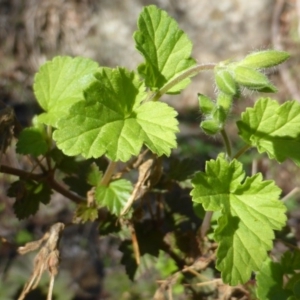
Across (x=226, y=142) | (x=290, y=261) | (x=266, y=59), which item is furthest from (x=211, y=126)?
(x=290, y=261)

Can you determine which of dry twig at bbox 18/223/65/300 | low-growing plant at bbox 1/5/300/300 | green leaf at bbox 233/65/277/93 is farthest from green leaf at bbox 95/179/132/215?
Result: green leaf at bbox 233/65/277/93

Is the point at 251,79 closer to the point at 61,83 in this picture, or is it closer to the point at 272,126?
the point at 272,126

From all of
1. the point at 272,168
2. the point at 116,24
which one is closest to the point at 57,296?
the point at 272,168

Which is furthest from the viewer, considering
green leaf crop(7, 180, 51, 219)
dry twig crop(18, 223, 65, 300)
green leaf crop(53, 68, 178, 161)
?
green leaf crop(7, 180, 51, 219)

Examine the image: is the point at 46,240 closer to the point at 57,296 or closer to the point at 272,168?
the point at 57,296

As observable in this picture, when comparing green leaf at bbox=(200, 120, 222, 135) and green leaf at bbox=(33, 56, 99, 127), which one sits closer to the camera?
green leaf at bbox=(200, 120, 222, 135)

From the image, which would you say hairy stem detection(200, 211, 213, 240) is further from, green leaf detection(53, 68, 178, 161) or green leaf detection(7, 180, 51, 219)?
green leaf detection(7, 180, 51, 219)
